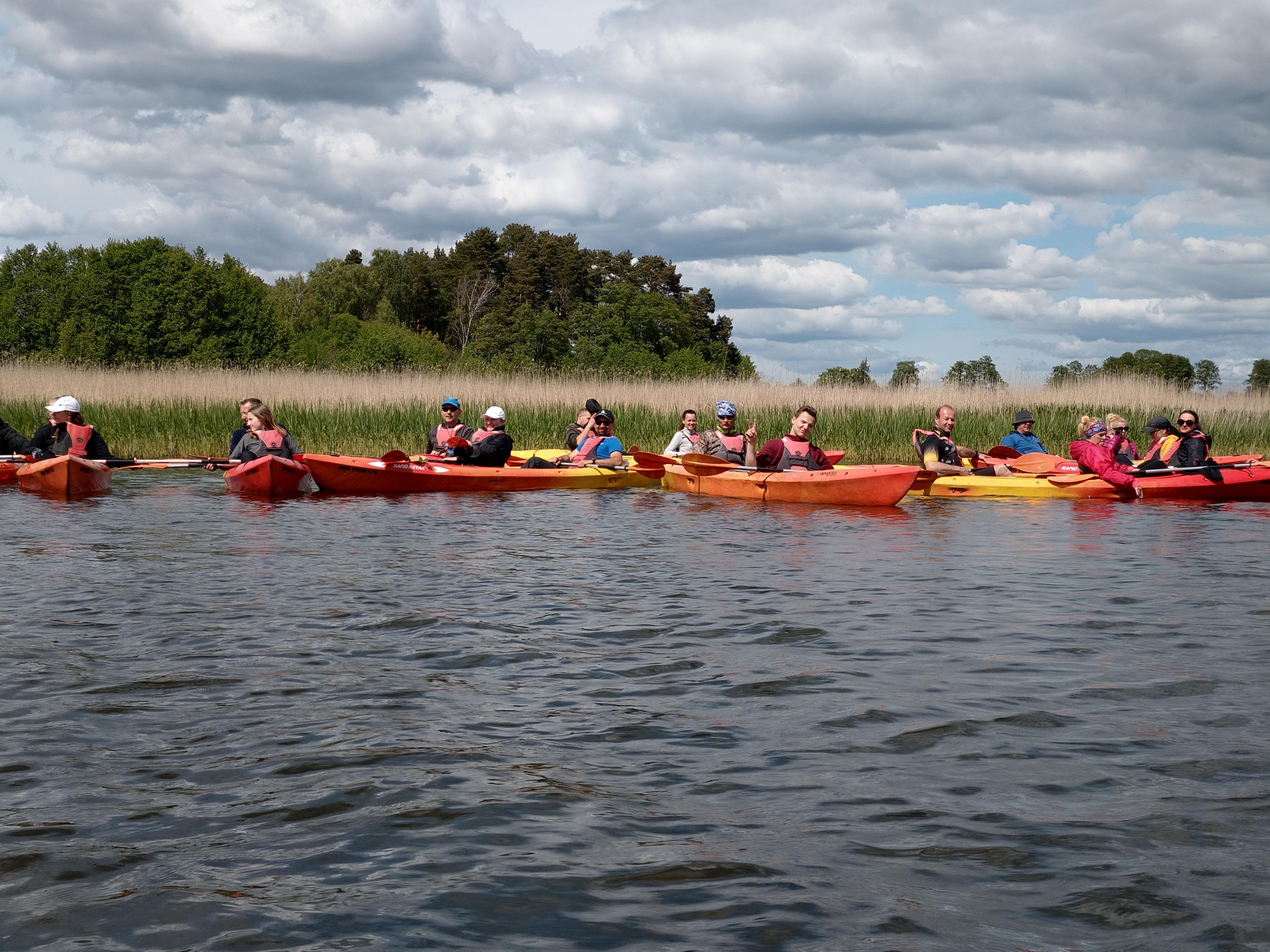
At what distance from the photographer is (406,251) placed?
60969 millimetres

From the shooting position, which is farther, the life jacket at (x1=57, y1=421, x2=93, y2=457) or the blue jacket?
the blue jacket

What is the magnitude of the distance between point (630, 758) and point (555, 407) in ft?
50.4

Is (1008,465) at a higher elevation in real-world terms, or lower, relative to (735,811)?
higher

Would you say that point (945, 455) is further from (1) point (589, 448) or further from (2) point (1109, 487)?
(1) point (589, 448)

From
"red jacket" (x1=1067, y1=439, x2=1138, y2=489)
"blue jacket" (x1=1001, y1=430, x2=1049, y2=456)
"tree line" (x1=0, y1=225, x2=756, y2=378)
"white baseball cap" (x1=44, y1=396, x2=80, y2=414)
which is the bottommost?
"red jacket" (x1=1067, y1=439, x2=1138, y2=489)

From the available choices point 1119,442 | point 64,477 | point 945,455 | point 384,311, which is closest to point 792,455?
point 945,455

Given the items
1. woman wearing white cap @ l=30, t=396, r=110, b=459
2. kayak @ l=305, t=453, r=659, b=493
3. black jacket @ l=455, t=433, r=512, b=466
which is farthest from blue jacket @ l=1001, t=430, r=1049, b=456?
woman wearing white cap @ l=30, t=396, r=110, b=459

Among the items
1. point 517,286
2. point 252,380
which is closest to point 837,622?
point 252,380

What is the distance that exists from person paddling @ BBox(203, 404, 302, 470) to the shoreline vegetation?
4899 millimetres

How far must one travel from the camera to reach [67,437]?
13.0m

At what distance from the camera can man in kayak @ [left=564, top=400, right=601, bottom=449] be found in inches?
590

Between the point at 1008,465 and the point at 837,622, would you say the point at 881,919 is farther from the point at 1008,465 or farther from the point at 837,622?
the point at 1008,465

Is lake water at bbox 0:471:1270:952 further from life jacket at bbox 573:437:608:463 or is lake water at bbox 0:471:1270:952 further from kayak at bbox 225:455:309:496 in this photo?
life jacket at bbox 573:437:608:463

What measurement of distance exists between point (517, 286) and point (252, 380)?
102 ft
